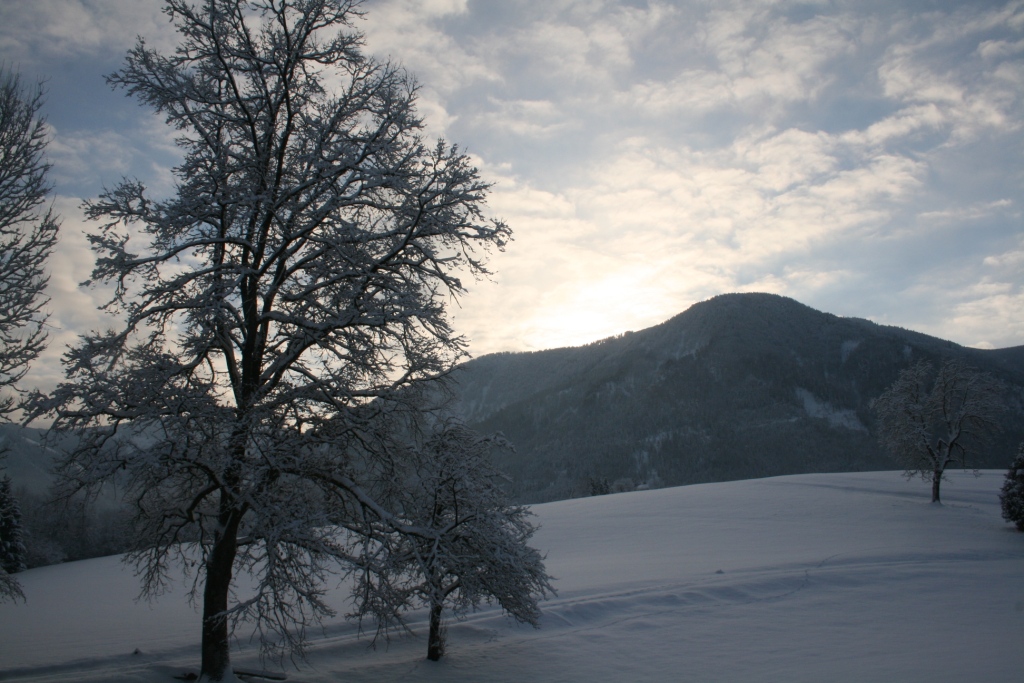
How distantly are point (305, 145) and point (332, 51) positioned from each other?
147 cm

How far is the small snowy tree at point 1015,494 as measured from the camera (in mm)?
22812

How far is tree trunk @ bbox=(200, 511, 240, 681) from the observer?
24.2ft

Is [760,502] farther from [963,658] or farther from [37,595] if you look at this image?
[37,595]

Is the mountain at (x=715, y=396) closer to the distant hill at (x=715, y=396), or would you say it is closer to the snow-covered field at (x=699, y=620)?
the distant hill at (x=715, y=396)

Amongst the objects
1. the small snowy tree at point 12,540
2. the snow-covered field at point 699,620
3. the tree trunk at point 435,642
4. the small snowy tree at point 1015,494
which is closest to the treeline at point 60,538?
the small snowy tree at point 12,540

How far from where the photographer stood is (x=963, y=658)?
931 centimetres

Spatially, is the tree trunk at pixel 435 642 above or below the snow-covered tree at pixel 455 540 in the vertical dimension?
below

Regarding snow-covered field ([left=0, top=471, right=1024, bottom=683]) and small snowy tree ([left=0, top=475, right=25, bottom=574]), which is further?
small snowy tree ([left=0, top=475, right=25, bottom=574])

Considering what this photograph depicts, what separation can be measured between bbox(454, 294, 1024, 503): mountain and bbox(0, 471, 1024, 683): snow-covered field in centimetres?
6716

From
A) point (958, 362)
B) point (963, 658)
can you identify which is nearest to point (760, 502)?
point (958, 362)

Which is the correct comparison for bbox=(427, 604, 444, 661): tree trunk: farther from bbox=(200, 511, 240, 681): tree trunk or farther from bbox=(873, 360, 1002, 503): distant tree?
bbox=(873, 360, 1002, 503): distant tree

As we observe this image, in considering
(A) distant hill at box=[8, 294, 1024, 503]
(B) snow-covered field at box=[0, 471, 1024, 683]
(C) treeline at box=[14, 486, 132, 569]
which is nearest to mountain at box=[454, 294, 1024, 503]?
(A) distant hill at box=[8, 294, 1024, 503]

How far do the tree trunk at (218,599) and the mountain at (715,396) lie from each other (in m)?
80.1

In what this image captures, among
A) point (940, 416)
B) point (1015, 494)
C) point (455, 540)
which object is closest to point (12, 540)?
point (455, 540)
